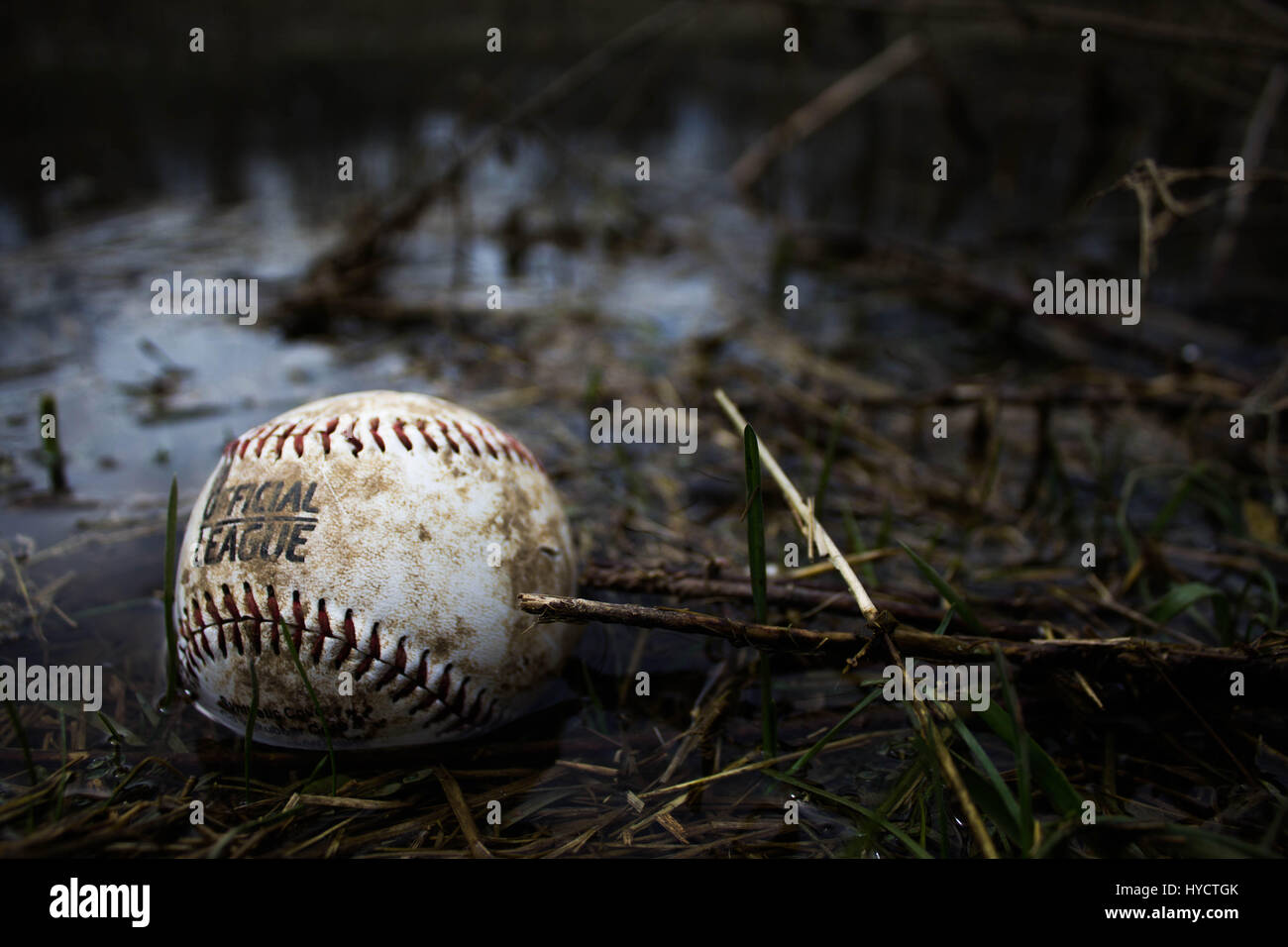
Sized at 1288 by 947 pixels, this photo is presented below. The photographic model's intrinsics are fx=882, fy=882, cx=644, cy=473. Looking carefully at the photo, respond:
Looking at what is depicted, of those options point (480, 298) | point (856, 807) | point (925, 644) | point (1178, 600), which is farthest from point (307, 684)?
point (480, 298)

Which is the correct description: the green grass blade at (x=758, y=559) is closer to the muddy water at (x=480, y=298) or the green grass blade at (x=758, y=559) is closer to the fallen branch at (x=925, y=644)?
the fallen branch at (x=925, y=644)

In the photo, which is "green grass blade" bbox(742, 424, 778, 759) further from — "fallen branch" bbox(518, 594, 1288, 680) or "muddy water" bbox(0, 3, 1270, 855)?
"muddy water" bbox(0, 3, 1270, 855)

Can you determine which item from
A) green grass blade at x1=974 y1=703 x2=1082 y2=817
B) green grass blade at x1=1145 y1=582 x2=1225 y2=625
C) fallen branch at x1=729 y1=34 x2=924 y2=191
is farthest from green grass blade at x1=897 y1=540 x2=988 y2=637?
fallen branch at x1=729 y1=34 x2=924 y2=191

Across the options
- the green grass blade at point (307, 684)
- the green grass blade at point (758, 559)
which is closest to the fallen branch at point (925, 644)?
the green grass blade at point (758, 559)

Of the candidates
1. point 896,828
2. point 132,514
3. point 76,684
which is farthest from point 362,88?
point 896,828

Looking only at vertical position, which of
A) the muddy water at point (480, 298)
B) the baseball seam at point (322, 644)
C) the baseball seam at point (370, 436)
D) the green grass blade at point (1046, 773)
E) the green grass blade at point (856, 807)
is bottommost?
the green grass blade at point (856, 807)

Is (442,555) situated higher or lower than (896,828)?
higher

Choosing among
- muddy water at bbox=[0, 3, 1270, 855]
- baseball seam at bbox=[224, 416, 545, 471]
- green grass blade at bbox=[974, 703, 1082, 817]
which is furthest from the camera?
muddy water at bbox=[0, 3, 1270, 855]

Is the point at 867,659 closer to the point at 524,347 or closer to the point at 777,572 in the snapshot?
the point at 777,572
